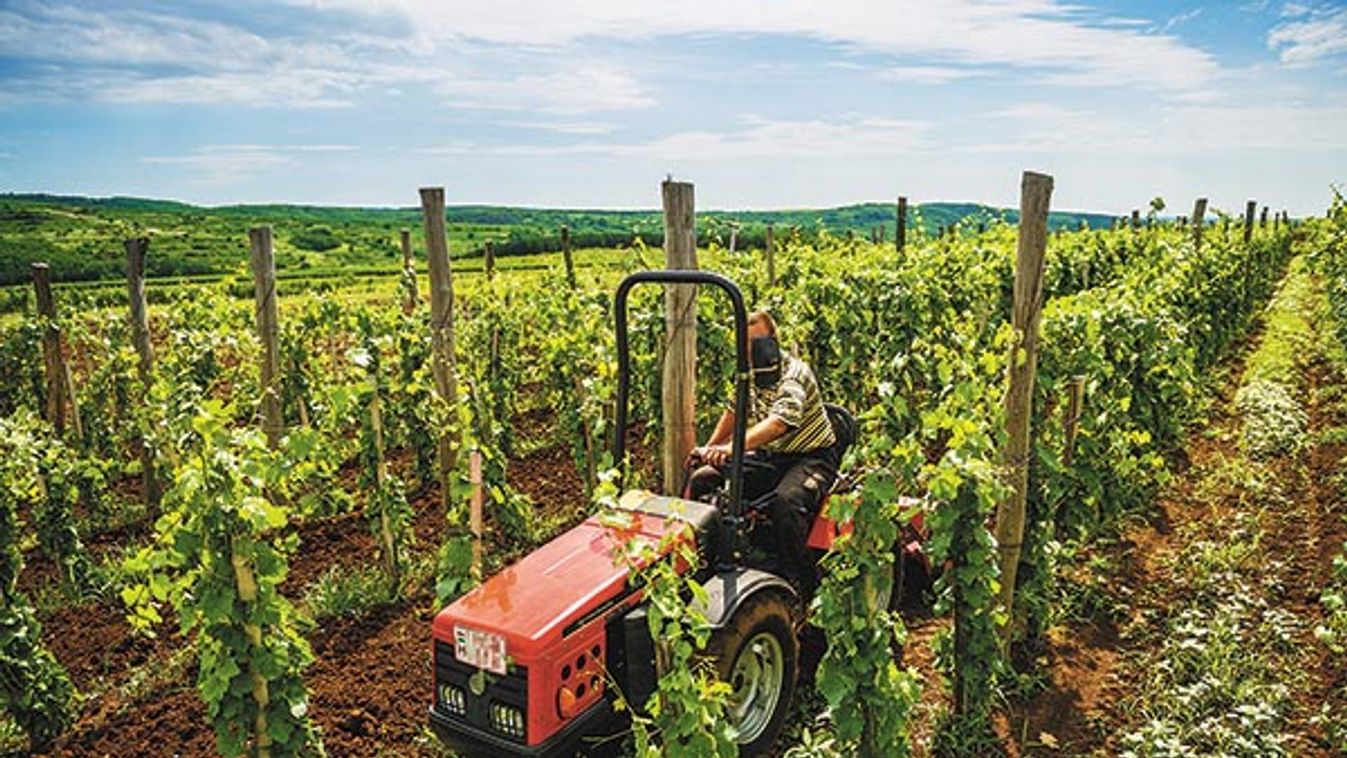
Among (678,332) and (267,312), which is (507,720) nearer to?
(678,332)

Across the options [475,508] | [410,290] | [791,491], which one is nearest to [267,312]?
[410,290]

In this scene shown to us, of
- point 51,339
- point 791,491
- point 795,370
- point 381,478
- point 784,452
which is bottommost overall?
point 381,478

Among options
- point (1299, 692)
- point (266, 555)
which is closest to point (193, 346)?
point (266, 555)

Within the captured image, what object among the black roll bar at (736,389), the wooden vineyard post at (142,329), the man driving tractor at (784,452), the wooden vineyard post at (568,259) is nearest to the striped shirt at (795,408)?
the man driving tractor at (784,452)

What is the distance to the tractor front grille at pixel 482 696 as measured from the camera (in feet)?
11.1

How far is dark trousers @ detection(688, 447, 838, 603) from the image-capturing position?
4473 mm

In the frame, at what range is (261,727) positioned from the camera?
3619mm

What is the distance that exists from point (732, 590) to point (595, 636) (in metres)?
0.62

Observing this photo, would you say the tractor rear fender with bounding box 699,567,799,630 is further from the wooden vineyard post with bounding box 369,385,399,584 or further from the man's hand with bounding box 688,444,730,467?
the wooden vineyard post with bounding box 369,385,399,584

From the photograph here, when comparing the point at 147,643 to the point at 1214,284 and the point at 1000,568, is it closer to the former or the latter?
the point at 1000,568

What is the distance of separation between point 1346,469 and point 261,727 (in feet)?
27.6

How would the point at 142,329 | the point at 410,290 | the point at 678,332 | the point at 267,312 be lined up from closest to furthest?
the point at 678,332 → the point at 267,312 → the point at 410,290 → the point at 142,329

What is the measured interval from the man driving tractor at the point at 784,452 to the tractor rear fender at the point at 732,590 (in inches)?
18.3

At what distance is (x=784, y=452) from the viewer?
4699mm
